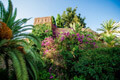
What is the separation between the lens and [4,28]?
296cm

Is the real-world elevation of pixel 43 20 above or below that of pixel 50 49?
above

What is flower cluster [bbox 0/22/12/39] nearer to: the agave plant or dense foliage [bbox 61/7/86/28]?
the agave plant

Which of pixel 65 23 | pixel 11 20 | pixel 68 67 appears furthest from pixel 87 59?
pixel 65 23

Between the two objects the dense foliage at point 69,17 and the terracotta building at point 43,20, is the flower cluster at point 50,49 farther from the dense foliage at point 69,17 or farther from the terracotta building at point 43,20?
the dense foliage at point 69,17

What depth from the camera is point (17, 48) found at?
10.3 feet

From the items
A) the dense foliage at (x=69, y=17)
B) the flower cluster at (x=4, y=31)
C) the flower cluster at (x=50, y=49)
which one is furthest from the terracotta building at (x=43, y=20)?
the dense foliage at (x=69, y=17)

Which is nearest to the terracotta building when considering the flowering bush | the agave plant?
the flowering bush

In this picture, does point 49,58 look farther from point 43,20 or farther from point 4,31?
point 43,20

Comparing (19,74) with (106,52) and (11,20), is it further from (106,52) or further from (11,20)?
(106,52)

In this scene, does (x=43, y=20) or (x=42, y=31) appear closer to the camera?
(x=42, y=31)

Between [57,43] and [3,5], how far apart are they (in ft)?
14.1

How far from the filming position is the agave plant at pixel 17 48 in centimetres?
222

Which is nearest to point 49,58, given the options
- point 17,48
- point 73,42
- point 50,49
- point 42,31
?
point 50,49

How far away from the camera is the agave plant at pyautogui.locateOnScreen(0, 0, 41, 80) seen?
2.22 meters
